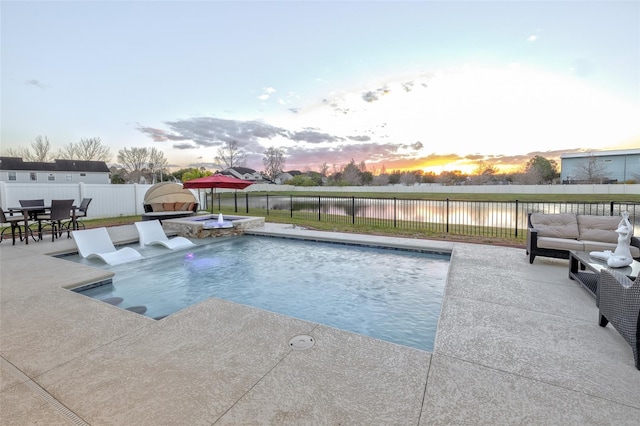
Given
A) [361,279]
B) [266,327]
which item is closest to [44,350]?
[266,327]

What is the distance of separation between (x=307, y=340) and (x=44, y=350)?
2.41 meters

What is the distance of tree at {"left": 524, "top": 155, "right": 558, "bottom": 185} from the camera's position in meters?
35.5

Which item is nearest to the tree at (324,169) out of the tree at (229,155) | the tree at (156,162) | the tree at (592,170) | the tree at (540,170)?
the tree at (229,155)

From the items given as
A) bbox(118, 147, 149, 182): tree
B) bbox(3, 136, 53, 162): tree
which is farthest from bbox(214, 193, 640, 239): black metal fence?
bbox(118, 147, 149, 182): tree

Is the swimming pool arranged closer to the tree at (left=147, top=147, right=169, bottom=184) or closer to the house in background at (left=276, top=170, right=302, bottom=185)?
the house in background at (left=276, top=170, right=302, bottom=185)

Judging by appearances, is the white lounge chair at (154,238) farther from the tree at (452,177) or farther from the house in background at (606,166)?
the tree at (452,177)

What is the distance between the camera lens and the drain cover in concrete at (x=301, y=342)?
2.58 metres

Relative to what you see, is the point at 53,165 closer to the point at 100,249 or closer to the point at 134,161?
the point at 134,161

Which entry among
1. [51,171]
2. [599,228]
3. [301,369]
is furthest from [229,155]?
[301,369]

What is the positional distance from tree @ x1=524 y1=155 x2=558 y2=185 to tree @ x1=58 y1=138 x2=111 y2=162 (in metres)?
58.3

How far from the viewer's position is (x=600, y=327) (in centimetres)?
298

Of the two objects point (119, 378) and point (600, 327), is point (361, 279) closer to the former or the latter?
point (600, 327)

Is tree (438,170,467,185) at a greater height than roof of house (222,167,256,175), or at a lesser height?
lesser

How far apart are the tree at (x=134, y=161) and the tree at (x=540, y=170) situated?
196 ft
